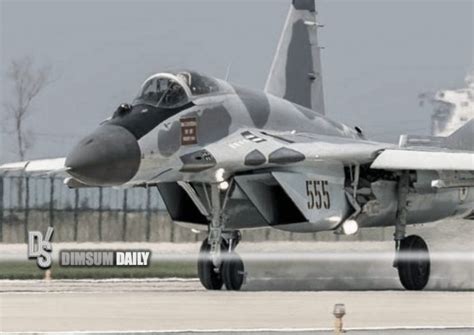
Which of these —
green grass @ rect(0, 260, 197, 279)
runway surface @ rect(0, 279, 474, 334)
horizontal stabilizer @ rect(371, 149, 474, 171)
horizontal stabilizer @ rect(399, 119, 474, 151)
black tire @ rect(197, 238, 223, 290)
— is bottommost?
green grass @ rect(0, 260, 197, 279)

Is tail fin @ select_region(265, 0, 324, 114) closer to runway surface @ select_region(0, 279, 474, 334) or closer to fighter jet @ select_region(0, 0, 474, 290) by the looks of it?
fighter jet @ select_region(0, 0, 474, 290)

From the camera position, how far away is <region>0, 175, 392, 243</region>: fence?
27.0 m

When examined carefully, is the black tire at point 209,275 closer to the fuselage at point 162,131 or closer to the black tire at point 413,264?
the fuselage at point 162,131

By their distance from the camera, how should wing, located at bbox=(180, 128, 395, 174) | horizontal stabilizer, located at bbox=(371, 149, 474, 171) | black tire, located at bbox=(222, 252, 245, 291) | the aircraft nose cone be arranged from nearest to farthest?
the aircraft nose cone < wing, located at bbox=(180, 128, 395, 174) < horizontal stabilizer, located at bbox=(371, 149, 474, 171) < black tire, located at bbox=(222, 252, 245, 291)

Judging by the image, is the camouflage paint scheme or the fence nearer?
the camouflage paint scheme

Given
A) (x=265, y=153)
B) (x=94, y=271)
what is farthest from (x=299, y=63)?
(x=265, y=153)

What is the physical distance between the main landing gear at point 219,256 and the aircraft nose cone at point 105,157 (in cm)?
199

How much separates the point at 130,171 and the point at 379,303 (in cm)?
407

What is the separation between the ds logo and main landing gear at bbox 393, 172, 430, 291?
6.79m

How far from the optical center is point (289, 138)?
855 inches

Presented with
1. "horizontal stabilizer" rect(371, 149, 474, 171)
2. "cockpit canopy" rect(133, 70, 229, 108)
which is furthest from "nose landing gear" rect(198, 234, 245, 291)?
"horizontal stabilizer" rect(371, 149, 474, 171)

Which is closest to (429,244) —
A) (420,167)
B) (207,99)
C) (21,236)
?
(420,167)

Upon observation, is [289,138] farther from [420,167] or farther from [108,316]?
[108,316]

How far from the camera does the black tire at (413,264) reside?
22.2 m
